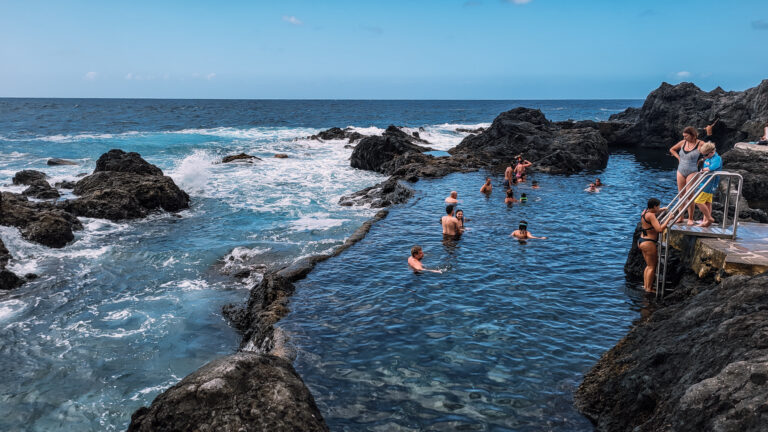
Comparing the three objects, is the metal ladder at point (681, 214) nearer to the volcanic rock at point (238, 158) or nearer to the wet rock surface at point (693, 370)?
the wet rock surface at point (693, 370)

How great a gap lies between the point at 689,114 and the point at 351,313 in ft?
174

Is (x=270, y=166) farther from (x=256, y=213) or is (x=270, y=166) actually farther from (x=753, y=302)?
(x=753, y=302)

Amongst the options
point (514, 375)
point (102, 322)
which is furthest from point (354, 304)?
point (102, 322)

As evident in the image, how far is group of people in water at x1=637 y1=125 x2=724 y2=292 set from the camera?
33.1ft

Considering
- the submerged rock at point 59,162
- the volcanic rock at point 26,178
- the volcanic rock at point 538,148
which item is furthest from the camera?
the submerged rock at point 59,162

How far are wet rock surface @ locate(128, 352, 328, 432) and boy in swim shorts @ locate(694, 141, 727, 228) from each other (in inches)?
361

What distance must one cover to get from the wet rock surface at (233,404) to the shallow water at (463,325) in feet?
6.17

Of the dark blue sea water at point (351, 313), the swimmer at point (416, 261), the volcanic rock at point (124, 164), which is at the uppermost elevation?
the volcanic rock at point (124, 164)

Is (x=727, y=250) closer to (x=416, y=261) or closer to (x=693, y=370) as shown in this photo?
(x=693, y=370)

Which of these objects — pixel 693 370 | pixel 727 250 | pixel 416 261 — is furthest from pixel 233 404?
pixel 416 261

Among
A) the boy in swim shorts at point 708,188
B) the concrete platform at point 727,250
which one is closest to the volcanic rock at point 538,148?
the boy in swim shorts at point 708,188

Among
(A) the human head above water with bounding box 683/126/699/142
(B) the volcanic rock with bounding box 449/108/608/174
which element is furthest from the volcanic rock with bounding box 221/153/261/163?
(A) the human head above water with bounding box 683/126/699/142

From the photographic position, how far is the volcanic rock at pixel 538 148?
3516 cm

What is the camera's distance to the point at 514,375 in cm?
780
